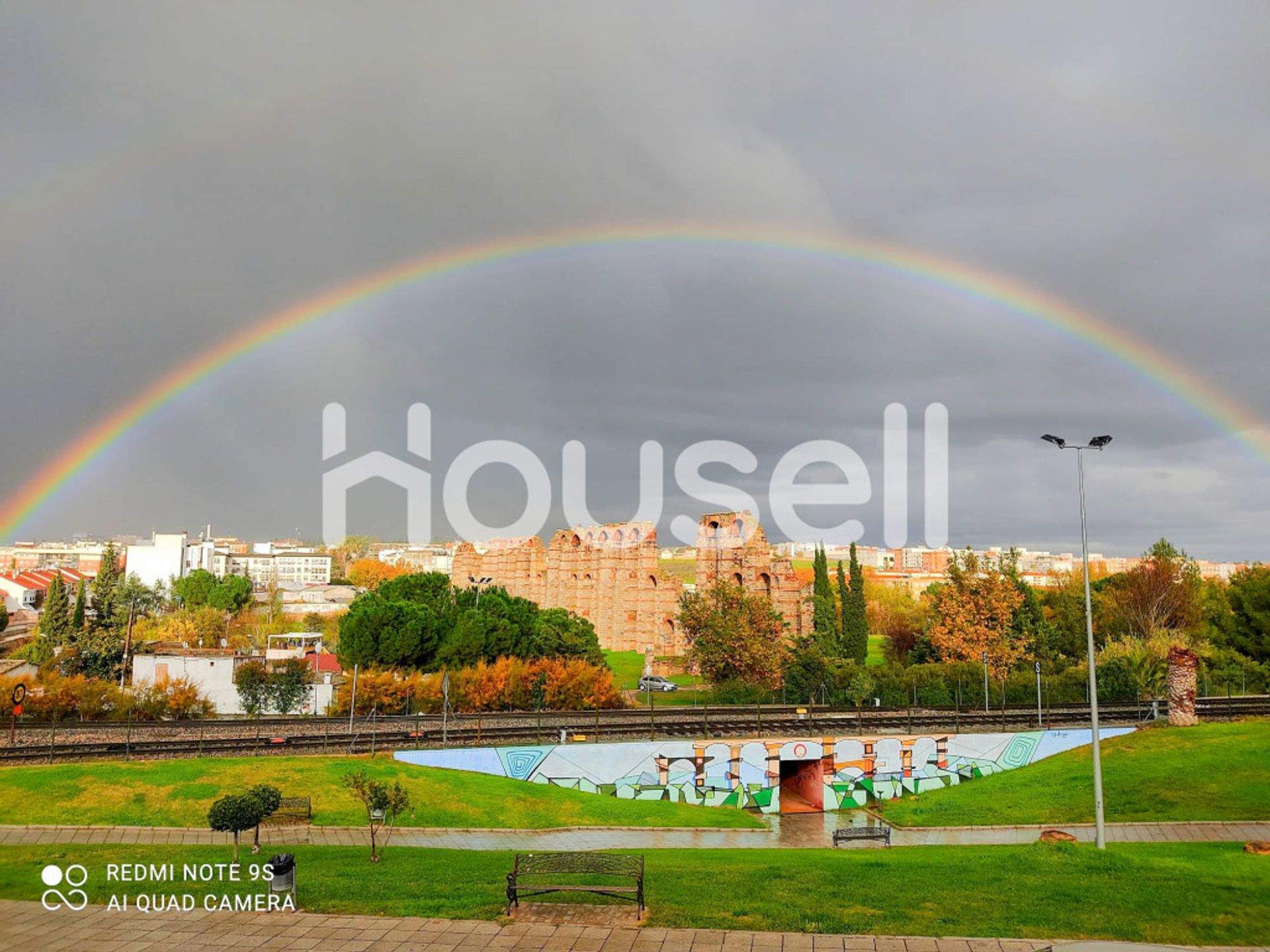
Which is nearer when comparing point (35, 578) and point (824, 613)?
point (824, 613)

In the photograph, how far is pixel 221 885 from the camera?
15.5 metres

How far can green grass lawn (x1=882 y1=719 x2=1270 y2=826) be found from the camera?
25.9m

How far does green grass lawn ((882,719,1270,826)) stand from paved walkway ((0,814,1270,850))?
106cm

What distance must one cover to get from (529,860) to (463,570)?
362ft

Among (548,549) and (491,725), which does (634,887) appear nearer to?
(491,725)

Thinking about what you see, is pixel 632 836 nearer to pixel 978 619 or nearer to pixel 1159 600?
pixel 978 619

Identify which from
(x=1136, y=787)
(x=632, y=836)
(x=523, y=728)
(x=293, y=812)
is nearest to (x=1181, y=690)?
(x=1136, y=787)

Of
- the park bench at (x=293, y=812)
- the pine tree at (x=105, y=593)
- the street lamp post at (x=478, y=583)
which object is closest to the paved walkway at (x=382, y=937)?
the park bench at (x=293, y=812)

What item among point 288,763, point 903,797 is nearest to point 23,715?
point 288,763

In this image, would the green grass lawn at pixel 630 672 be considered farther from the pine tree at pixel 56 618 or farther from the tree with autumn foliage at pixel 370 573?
the tree with autumn foliage at pixel 370 573

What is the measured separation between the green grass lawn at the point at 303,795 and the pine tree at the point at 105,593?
53.4m

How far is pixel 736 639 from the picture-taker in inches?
2024

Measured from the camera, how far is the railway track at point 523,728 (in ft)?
97.7

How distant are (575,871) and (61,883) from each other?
370 inches
